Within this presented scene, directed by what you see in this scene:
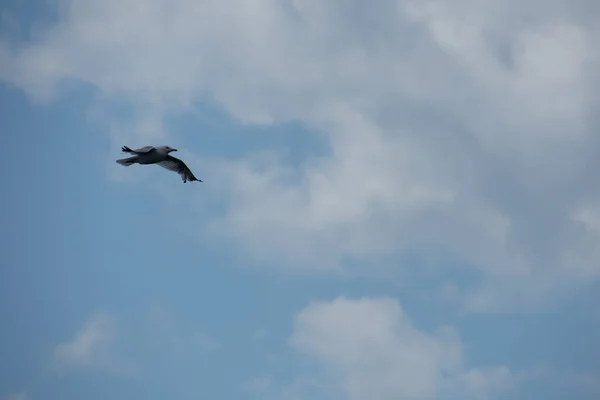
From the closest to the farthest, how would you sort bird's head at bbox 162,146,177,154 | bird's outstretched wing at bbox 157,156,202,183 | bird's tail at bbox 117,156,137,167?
bird's tail at bbox 117,156,137,167 < bird's head at bbox 162,146,177,154 < bird's outstretched wing at bbox 157,156,202,183

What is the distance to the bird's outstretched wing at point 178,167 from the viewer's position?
99.4 meters

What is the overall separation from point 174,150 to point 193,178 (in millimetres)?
8378

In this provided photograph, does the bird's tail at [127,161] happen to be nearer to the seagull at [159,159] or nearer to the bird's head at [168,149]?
the seagull at [159,159]

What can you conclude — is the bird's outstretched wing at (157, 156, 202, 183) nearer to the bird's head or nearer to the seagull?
the seagull

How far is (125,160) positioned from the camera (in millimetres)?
90250

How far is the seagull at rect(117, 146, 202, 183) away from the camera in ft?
298

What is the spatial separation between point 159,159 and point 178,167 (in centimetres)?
499

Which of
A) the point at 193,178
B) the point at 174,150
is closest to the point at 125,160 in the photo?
the point at 174,150

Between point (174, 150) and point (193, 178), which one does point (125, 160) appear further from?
point (193, 178)

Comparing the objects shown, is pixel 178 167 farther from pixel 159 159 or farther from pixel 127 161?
pixel 127 161

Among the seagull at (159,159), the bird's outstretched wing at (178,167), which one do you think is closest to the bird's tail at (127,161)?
the seagull at (159,159)

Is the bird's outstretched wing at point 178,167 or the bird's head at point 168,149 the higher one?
the bird's outstretched wing at point 178,167

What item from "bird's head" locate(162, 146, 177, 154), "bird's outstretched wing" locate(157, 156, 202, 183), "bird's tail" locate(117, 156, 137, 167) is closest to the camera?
"bird's tail" locate(117, 156, 137, 167)

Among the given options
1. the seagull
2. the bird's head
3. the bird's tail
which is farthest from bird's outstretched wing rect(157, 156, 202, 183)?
the bird's tail
